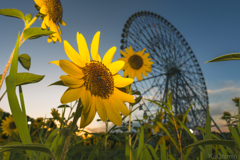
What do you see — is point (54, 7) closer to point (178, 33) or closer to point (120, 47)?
point (120, 47)

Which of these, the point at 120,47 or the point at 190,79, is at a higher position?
the point at 120,47

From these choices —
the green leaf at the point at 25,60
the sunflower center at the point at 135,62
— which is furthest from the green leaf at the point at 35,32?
the sunflower center at the point at 135,62

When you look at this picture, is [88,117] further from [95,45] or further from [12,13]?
[12,13]

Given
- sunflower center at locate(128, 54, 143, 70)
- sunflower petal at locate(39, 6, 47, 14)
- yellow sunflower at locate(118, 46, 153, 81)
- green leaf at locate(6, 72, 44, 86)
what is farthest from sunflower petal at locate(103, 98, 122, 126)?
sunflower center at locate(128, 54, 143, 70)

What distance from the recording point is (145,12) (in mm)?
13086

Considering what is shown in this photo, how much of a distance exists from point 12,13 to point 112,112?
592mm

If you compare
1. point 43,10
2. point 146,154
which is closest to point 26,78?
point 43,10

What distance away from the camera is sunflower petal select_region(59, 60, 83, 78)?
520 millimetres

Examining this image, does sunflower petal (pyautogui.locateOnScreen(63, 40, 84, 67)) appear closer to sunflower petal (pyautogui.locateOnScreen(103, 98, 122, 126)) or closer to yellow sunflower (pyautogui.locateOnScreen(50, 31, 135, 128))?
yellow sunflower (pyautogui.locateOnScreen(50, 31, 135, 128))

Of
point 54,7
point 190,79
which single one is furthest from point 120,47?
point 54,7

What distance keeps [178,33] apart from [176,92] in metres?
5.47

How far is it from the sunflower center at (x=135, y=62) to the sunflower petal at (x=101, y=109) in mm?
1474

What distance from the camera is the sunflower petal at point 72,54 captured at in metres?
0.56

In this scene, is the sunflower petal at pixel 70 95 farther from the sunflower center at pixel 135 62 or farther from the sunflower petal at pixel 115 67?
the sunflower center at pixel 135 62
